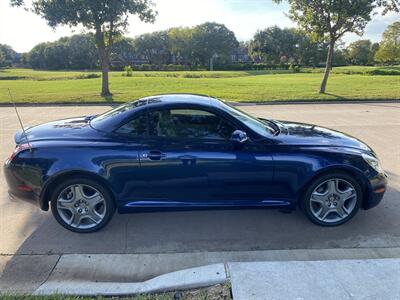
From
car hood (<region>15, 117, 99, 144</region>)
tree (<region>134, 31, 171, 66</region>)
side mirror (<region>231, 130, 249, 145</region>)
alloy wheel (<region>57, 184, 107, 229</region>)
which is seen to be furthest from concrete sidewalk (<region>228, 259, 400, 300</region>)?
tree (<region>134, 31, 171, 66</region>)

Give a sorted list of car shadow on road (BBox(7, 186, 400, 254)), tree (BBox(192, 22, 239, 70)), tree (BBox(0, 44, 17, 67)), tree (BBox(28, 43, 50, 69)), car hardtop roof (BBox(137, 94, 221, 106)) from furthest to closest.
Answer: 1. tree (BBox(0, 44, 17, 67))
2. tree (BBox(192, 22, 239, 70))
3. tree (BBox(28, 43, 50, 69))
4. car hardtop roof (BBox(137, 94, 221, 106))
5. car shadow on road (BBox(7, 186, 400, 254))

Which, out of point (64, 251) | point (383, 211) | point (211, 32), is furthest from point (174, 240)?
point (211, 32)

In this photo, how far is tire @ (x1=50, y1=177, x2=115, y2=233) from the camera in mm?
3566

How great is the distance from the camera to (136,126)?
3.63m

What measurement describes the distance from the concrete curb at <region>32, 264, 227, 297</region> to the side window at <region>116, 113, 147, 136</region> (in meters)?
1.52

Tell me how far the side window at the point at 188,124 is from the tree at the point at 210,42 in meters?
83.3

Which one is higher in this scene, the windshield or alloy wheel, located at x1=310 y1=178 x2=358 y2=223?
the windshield

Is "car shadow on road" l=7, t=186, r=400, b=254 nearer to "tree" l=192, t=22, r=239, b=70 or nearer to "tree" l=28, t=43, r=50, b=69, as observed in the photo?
"tree" l=192, t=22, r=239, b=70

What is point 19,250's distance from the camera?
3.36 metres

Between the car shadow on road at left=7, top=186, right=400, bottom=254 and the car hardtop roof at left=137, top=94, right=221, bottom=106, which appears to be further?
the car hardtop roof at left=137, top=94, right=221, bottom=106

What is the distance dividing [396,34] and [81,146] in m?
74.5

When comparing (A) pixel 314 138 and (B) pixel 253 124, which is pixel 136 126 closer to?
(B) pixel 253 124

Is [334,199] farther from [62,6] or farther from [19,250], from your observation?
[62,6]

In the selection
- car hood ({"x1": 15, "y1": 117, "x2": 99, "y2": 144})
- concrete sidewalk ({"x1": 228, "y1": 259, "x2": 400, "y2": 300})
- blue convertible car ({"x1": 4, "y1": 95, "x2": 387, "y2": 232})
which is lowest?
concrete sidewalk ({"x1": 228, "y1": 259, "x2": 400, "y2": 300})
